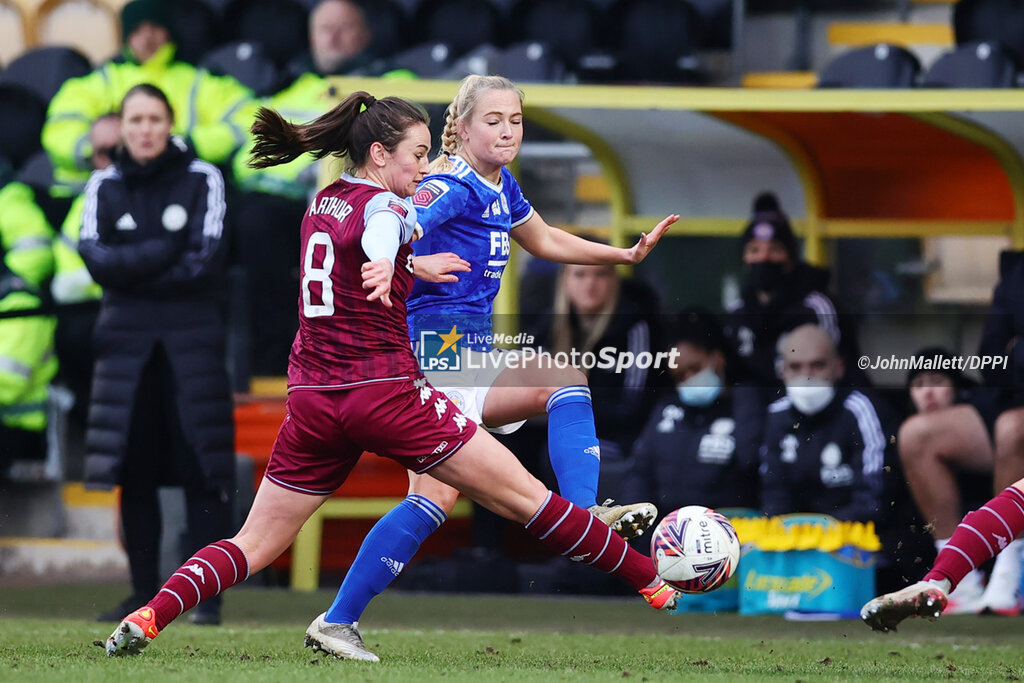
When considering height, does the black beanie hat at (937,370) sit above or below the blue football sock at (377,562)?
above

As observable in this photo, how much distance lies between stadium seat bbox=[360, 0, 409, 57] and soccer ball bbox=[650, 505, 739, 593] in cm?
554

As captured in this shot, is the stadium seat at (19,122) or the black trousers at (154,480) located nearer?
the black trousers at (154,480)

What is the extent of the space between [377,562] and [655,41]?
5498 mm

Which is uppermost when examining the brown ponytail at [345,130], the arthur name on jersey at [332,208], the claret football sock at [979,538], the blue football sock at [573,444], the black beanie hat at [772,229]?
the brown ponytail at [345,130]

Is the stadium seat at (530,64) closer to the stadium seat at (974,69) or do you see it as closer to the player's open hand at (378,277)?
the stadium seat at (974,69)

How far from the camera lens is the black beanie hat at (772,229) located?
7719mm

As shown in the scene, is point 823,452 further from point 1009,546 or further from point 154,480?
point 154,480

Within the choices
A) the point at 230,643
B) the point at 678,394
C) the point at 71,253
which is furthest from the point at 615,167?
the point at 230,643

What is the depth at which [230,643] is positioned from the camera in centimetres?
562

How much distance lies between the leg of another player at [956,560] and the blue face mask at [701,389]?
246cm

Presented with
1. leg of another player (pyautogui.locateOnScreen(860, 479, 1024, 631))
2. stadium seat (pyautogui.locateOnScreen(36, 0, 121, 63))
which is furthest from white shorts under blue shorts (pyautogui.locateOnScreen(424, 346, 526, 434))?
stadium seat (pyautogui.locateOnScreen(36, 0, 121, 63))

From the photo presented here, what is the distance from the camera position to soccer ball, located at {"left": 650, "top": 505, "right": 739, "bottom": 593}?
16.3 ft

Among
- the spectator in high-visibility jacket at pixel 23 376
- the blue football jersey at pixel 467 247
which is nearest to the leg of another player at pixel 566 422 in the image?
the blue football jersey at pixel 467 247

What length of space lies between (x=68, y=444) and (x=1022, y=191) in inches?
199
